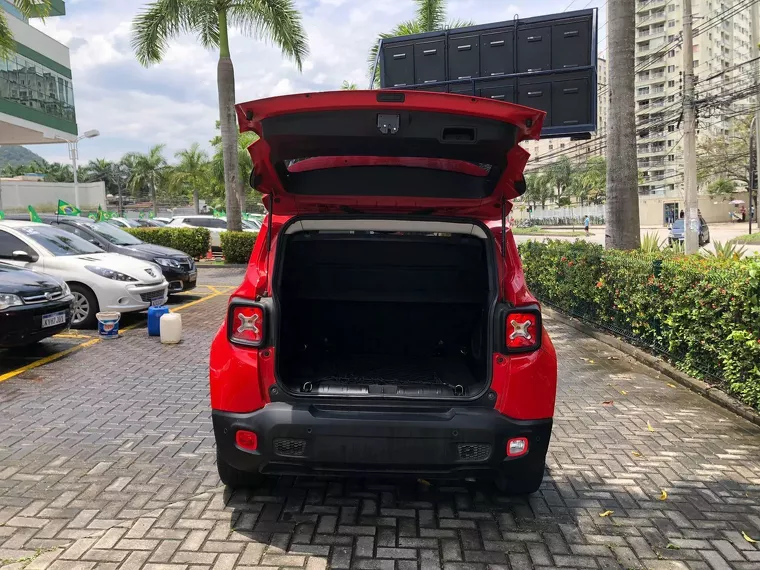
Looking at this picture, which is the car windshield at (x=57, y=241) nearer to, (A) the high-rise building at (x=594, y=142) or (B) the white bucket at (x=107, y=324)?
(B) the white bucket at (x=107, y=324)

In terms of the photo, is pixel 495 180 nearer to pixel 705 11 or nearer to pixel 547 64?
pixel 547 64

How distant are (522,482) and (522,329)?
2.97ft

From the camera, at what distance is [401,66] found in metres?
12.3

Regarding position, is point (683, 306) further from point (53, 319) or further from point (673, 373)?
point (53, 319)

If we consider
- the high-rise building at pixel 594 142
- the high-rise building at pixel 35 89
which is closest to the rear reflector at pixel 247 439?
the high-rise building at pixel 594 142

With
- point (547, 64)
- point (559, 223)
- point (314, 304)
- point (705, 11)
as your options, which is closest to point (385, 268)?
point (314, 304)

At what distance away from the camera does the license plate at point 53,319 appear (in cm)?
643

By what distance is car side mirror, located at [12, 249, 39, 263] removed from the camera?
802 centimetres

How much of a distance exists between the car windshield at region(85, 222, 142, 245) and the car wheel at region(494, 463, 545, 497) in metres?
10.2

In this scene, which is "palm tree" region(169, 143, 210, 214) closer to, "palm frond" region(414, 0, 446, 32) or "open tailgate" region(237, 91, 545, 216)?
"palm frond" region(414, 0, 446, 32)

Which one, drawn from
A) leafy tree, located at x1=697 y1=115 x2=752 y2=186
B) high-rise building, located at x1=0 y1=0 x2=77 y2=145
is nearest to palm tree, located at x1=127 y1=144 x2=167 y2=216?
high-rise building, located at x1=0 y1=0 x2=77 y2=145

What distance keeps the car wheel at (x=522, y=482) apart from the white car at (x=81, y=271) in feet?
22.5

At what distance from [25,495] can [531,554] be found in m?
2.89

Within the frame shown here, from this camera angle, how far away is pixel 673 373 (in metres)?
6.00
